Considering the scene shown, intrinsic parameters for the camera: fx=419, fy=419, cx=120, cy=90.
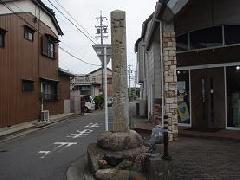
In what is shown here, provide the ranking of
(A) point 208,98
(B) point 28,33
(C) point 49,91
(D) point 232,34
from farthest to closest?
(C) point 49,91 < (B) point 28,33 < (A) point 208,98 < (D) point 232,34

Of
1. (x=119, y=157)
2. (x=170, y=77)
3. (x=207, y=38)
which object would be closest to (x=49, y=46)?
(x=207, y=38)

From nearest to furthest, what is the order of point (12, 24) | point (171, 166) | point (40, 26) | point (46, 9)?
point (171, 166) → point (12, 24) → point (40, 26) → point (46, 9)

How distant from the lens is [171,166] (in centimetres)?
811

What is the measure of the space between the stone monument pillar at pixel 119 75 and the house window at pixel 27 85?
55.2 ft

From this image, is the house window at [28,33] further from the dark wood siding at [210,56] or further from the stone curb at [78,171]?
the stone curb at [78,171]

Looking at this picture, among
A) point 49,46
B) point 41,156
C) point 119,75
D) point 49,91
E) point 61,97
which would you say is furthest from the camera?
point 61,97

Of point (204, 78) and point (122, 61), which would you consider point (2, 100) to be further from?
point (122, 61)

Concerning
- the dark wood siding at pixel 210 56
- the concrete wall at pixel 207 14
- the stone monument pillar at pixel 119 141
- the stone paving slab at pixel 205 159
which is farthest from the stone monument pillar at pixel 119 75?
the dark wood siding at pixel 210 56

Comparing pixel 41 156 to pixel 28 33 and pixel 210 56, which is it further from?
pixel 28 33

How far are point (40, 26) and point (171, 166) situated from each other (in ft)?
81.8

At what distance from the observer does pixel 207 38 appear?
50.3 ft

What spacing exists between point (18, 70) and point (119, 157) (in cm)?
1773

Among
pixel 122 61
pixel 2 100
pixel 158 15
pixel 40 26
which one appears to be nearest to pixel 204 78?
pixel 158 15

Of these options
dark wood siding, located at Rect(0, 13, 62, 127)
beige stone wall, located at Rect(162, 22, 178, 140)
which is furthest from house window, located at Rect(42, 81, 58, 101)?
beige stone wall, located at Rect(162, 22, 178, 140)
